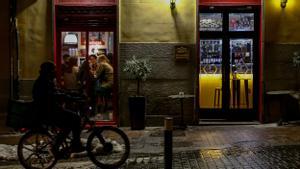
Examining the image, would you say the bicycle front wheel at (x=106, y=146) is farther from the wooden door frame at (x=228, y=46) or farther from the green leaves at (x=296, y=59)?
the green leaves at (x=296, y=59)

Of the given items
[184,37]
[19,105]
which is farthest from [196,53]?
[19,105]

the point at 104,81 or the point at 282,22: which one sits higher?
the point at 282,22

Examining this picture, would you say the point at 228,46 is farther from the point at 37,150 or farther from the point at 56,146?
the point at 37,150

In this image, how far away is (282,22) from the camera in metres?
14.9

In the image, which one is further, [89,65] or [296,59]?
[89,65]

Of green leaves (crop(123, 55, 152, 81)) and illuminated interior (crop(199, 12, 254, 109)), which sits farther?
illuminated interior (crop(199, 12, 254, 109))

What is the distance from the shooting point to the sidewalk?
960 cm

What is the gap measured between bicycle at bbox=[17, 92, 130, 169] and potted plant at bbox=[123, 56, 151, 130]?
198 inches

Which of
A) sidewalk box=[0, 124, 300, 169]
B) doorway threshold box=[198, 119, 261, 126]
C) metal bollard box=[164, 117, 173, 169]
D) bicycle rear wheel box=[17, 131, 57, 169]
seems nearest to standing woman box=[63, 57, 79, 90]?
sidewalk box=[0, 124, 300, 169]

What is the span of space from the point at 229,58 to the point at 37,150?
808 centimetres

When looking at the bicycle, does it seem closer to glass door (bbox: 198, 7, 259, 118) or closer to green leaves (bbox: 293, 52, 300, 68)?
glass door (bbox: 198, 7, 259, 118)

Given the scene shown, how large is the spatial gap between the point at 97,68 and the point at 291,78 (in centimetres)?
542

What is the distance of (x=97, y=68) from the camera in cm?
1516

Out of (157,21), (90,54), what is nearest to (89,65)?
(90,54)
